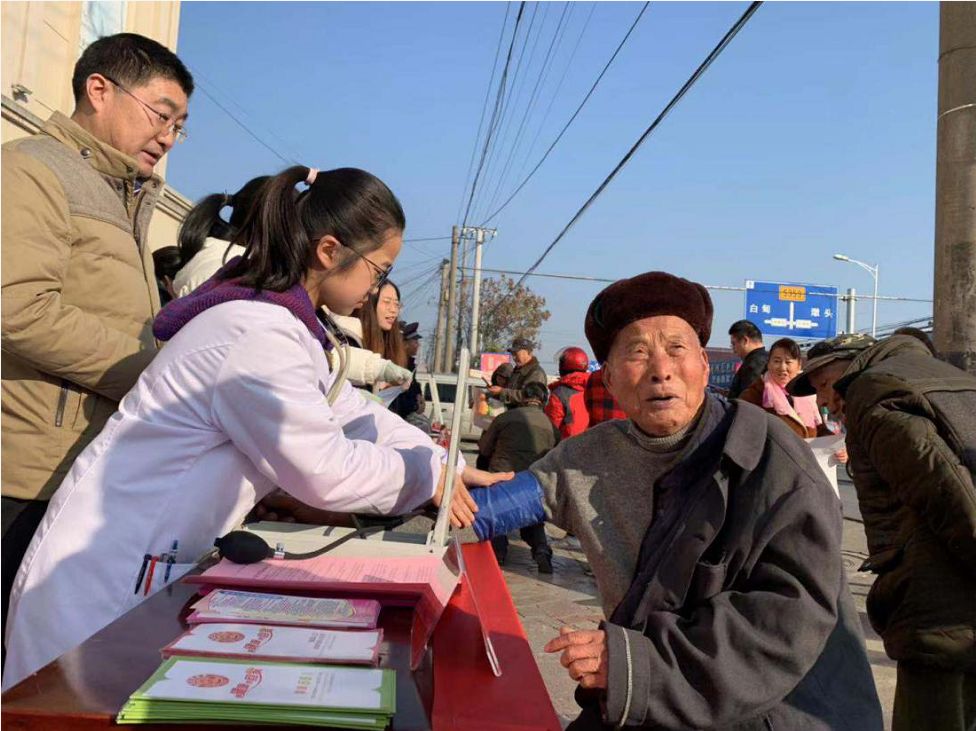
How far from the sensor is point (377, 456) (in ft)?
5.41

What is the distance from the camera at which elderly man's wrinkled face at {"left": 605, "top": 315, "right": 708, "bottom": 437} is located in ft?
5.64

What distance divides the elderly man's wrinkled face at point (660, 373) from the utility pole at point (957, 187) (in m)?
3.23

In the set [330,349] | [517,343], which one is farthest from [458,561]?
[517,343]

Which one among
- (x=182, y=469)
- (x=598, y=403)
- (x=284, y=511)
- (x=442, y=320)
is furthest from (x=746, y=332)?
(x=442, y=320)

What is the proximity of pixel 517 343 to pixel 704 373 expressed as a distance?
7.71m

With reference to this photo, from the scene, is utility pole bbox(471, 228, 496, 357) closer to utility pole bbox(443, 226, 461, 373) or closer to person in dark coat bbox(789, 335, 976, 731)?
utility pole bbox(443, 226, 461, 373)

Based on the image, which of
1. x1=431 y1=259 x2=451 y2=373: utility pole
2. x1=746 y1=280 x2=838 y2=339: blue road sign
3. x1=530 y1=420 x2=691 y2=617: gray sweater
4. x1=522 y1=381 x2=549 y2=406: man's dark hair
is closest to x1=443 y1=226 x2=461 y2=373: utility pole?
x1=431 y1=259 x2=451 y2=373: utility pole

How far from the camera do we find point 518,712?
114cm

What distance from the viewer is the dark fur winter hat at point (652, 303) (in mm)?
1775

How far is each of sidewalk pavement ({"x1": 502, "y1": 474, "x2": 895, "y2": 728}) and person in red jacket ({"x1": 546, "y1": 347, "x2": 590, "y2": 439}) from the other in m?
1.14

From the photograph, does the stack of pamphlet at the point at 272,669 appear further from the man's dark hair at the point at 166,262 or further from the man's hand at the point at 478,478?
the man's dark hair at the point at 166,262

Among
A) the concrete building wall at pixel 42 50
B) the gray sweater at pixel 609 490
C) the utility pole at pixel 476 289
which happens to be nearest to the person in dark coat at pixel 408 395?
the concrete building wall at pixel 42 50

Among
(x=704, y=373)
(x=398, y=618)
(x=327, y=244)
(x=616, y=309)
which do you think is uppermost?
(x=327, y=244)

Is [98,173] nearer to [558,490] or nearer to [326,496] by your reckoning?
[326,496]
